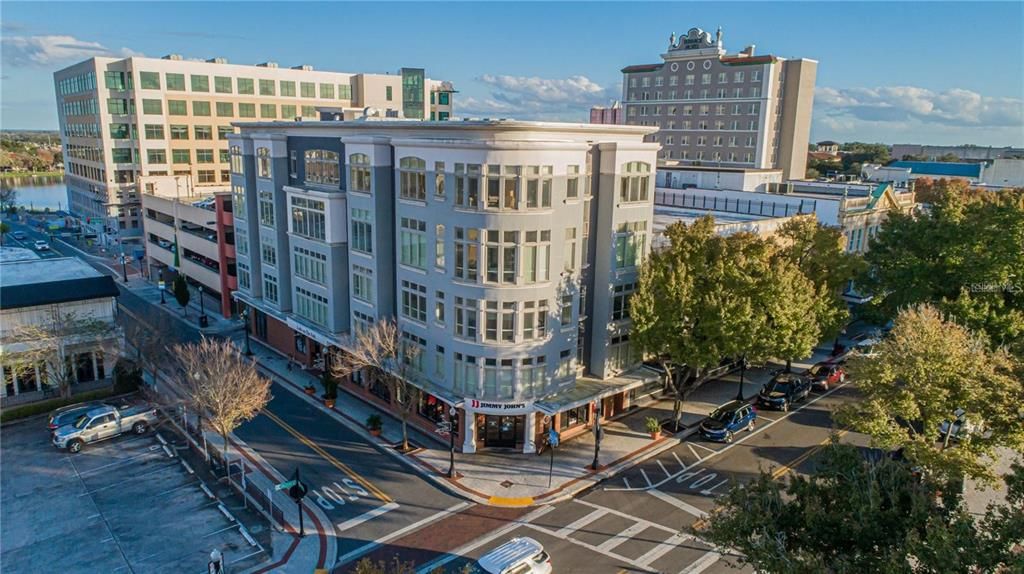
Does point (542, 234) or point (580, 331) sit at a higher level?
point (542, 234)

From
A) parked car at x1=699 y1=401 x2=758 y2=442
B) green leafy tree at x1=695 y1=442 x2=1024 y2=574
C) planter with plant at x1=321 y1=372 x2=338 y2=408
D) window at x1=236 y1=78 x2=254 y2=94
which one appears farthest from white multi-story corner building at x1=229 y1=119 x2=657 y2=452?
window at x1=236 y1=78 x2=254 y2=94

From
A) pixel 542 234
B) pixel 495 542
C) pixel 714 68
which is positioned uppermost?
pixel 714 68

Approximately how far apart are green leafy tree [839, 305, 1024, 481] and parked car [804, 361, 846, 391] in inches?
590

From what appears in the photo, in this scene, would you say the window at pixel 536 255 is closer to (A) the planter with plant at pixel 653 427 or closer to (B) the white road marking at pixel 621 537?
(A) the planter with plant at pixel 653 427

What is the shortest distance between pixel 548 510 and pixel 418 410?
11.0 meters

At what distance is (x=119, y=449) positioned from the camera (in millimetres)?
34156

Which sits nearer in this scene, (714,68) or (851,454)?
(851,454)

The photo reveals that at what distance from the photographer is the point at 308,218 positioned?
41938mm

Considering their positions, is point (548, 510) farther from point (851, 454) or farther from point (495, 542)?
point (851, 454)

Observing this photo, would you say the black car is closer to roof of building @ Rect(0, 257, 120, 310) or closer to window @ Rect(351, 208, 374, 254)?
window @ Rect(351, 208, 374, 254)

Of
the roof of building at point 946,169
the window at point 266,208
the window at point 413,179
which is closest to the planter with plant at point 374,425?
the window at point 413,179

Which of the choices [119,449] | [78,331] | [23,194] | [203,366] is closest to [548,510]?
[203,366]

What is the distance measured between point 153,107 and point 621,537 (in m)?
87.5

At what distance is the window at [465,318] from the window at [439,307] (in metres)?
Result: 1.20
